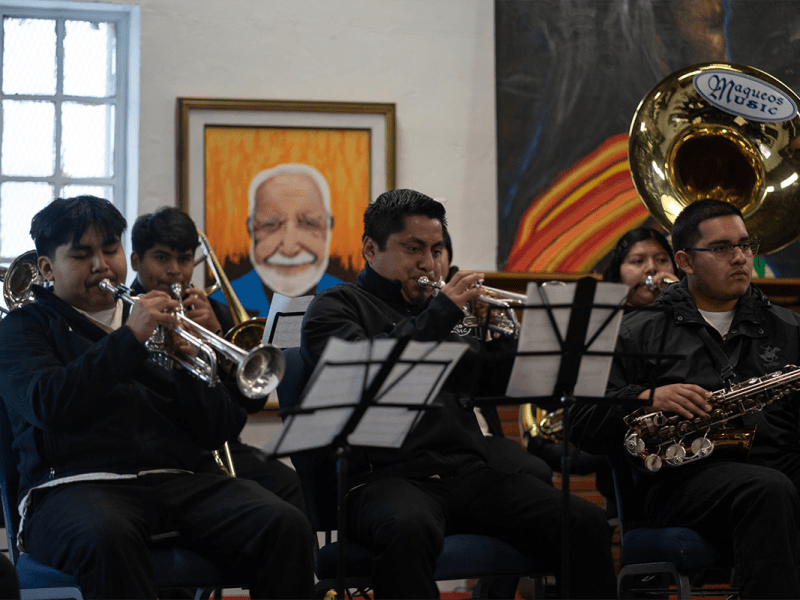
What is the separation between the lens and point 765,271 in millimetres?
5070

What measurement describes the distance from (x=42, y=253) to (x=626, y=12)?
3297 mm

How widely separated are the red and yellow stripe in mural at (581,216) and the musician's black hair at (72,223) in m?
2.37

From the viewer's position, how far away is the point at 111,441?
2.70 m

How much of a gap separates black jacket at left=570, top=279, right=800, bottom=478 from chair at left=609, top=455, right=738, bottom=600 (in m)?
0.13

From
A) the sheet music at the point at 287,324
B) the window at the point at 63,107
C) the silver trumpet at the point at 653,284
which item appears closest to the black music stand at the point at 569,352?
Result: the sheet music at the point at 287,324

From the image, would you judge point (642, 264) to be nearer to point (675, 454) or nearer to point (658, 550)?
point (675, 454)

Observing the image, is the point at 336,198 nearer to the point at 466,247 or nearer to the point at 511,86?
the point at 466,247

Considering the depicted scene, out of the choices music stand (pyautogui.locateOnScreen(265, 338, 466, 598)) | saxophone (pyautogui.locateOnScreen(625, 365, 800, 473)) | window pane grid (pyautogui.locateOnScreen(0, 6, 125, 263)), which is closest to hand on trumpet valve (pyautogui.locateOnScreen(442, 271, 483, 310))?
music stand (pyautogui.locateOnScreen(265, 338, 466, 598))

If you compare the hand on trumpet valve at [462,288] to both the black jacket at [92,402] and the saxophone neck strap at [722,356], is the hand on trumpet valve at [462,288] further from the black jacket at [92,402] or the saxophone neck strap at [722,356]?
the saxophone neck strap at [722,356]

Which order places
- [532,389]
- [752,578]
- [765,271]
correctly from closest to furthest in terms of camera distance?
[532,389]
[752,578]
[765,271]

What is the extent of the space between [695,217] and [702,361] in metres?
0.50

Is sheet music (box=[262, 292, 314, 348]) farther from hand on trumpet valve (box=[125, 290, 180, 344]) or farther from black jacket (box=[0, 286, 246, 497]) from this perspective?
hand on trumpet valve (box=[125, 290, 180, 344])

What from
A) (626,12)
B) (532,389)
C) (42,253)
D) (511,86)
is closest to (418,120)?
(511,86)

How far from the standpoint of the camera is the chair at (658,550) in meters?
2.76
